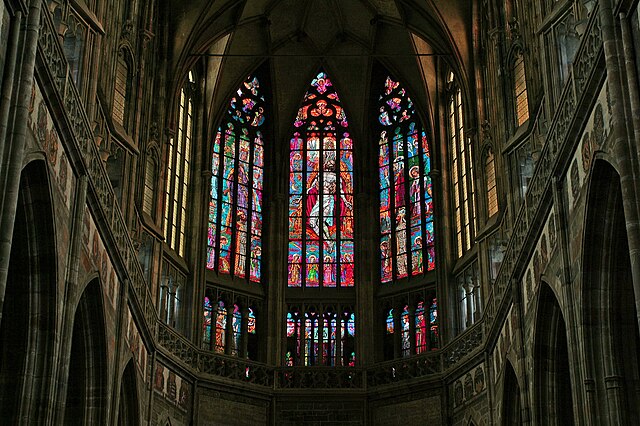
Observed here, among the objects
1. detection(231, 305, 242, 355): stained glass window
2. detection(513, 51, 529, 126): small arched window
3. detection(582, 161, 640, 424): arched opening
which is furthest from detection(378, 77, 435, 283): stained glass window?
detection(582, 161, 640, 424): arched opening

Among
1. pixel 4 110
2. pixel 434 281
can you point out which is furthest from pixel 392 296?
pixel 4 110

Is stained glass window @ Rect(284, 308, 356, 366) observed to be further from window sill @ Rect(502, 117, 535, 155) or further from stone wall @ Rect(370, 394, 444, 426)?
window sill @ Rect(502, 117, 535, 155)

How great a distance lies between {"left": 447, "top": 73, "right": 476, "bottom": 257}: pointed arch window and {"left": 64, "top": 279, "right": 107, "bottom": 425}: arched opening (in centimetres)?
1365

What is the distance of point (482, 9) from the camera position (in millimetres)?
31094

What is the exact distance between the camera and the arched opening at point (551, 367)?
2116 centimetres

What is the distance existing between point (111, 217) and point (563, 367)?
33.1 ft

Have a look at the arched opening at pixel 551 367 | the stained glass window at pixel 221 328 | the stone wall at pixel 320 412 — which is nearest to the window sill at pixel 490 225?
the arched opening at pixel 551 367

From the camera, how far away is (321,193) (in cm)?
3728

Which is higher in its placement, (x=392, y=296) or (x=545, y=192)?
(x=392, y=296)

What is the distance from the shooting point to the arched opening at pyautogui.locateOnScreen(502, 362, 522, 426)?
Result: 83.9ft

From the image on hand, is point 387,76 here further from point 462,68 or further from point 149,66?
point 149,66

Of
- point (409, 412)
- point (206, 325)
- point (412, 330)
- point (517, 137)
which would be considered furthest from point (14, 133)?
point (412, 330)

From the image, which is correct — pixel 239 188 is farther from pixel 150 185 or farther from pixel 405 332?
pixel 405 332

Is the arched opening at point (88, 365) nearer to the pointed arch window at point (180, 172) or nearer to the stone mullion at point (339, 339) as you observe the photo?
the pointed arch window at point (180, 172)
